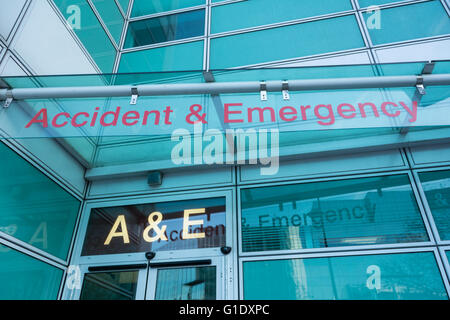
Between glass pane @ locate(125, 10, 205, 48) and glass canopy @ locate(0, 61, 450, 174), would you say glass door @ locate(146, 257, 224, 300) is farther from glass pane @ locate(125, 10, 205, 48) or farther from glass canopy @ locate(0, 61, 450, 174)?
glass pane @ locate(125, 10, 205, 48)

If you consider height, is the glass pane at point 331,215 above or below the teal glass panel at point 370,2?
below

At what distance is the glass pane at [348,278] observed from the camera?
9.36ft

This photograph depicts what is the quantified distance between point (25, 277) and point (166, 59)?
332 centimetres

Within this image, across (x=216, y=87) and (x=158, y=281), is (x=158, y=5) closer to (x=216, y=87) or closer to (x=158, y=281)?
(x=216, y=87)

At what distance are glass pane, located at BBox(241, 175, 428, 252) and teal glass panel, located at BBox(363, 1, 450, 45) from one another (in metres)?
1.99

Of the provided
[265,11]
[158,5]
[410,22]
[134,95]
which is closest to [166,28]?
[158,5]

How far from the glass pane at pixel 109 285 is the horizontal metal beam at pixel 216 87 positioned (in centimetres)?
204

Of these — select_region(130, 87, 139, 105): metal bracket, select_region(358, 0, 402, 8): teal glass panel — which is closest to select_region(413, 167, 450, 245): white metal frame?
select_region(358, 0, 402, 8): teal glass panel

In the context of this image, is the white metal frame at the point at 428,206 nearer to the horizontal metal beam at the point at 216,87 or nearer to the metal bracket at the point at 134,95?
the horizontal metal beam at the point at 216,87

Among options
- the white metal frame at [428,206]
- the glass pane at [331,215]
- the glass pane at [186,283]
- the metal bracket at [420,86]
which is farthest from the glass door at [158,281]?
the metal bracket at [420,86]

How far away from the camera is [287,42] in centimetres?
441

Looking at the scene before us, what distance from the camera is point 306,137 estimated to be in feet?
11.6

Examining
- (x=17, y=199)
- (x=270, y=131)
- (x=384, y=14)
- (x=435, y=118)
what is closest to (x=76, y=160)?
(x=17, y=199)

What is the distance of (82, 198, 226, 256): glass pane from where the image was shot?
11.6 ft
